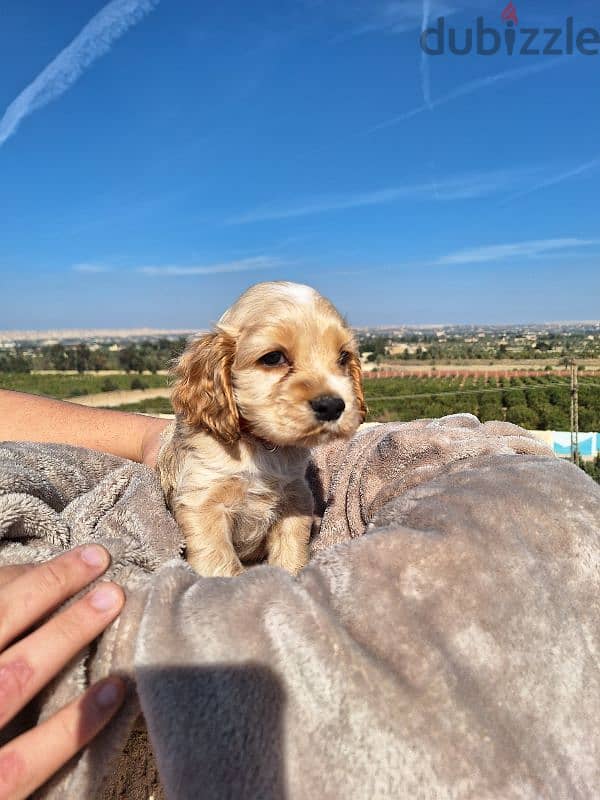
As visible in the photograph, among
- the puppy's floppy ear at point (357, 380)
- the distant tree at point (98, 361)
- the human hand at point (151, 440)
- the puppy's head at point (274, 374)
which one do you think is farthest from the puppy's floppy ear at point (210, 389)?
the distant tree at point (98, 361)

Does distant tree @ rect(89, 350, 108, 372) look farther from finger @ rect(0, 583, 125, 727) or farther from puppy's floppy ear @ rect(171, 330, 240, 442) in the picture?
finger @ rect(0, 583, 125, 727)

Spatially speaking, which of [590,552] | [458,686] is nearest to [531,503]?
[590,552]

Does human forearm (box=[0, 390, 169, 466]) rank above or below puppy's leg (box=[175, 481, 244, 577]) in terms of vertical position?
above

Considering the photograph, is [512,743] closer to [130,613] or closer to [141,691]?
[141,691]

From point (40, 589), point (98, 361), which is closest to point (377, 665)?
point (40, 589)

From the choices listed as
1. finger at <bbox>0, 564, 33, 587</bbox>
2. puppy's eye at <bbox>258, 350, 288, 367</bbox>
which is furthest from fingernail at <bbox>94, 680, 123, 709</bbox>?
puppy's eye at <bbox>258, 350, 288, 367</bbox>

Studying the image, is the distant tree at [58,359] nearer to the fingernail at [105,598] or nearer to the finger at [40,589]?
the finger at [40,589]

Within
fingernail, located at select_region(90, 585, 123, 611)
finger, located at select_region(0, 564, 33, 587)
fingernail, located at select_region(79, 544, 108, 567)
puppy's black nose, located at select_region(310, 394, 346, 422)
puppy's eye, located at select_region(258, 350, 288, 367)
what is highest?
puppy's eye, located at select_region(258, 350, 288, 367)
